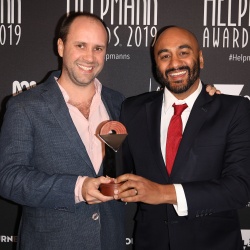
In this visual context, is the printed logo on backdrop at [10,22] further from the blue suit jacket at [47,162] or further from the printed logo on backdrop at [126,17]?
the blue suit jacket at [47,162]

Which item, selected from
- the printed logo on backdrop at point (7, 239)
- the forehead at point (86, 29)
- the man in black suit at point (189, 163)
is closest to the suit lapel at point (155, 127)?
the man in black suit at point (189, 163)

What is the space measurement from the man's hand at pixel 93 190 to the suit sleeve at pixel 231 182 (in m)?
0.41

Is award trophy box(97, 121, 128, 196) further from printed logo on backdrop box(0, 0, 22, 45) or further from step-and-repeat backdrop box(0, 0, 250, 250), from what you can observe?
printed logo on backdrop box(0, 0, 22, 45)

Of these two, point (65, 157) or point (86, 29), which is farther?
point (86, 29)

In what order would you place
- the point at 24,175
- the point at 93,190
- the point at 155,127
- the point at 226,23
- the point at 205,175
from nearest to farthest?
the point at 93,190 → the point at 24,175 → the point at 205,175 → the point at 155,127 → the point at 226,23

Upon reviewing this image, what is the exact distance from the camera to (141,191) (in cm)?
171

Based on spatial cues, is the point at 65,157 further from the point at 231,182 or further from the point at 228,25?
the point at 228,25

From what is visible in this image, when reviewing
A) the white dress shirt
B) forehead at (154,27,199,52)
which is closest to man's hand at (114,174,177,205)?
the white dress shirt

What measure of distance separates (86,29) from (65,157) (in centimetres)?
76

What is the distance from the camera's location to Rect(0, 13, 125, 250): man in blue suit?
1.81 metres

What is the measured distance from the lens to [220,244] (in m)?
1.97

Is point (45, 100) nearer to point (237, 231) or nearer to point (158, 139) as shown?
point (158, 139)

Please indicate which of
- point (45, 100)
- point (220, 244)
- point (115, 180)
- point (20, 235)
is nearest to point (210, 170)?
point (220, 244)

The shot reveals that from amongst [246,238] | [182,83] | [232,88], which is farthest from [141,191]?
[246,238]
